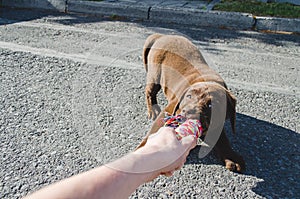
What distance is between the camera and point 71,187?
107 centimetres

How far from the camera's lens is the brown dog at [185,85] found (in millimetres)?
2367

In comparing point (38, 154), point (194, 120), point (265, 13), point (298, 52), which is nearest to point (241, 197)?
point (194, 120)

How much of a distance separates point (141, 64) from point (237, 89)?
1168 mm

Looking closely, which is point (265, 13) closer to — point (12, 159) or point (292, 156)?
point (292, 156)

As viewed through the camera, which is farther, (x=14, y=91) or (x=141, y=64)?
(x=141, y=64)

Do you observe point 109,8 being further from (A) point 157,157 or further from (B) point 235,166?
(A) point 157,157

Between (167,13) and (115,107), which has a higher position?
(167,13)

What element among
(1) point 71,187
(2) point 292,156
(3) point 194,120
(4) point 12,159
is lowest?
(4) point 12,159

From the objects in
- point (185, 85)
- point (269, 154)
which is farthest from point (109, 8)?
point (269, 154)

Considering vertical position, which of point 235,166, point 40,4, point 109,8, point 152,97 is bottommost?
point 235,166

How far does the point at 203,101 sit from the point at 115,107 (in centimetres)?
107

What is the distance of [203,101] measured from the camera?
92.4 inches

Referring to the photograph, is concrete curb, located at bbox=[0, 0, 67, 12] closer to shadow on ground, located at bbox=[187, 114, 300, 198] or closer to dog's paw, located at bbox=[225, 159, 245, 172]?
shadow on ground, located at bbox=[187, 114, 300, 198]

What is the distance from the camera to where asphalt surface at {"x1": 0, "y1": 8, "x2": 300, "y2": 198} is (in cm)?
235
